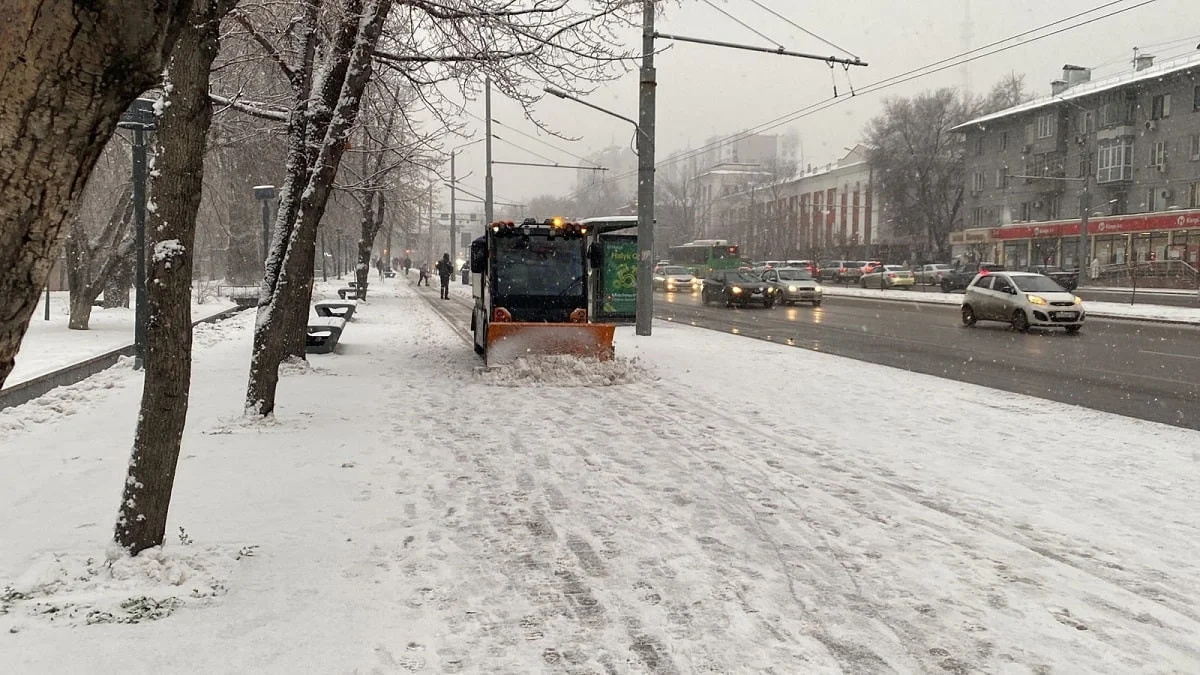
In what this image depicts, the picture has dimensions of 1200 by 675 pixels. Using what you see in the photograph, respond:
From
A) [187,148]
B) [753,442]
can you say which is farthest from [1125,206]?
[187,148]

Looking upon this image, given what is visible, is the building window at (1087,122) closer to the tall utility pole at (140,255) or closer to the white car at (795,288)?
the white car at (795,288)

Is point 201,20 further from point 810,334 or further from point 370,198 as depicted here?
point 370,198

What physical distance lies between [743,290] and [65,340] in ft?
76.4

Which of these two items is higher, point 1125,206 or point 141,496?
point 1125,206

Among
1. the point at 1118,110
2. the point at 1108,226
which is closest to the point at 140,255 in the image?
the point at 1108,226

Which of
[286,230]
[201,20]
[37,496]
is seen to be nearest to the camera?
[201,20]

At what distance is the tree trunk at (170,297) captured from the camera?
4.56 m

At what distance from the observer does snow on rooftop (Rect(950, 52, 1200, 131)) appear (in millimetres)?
50406

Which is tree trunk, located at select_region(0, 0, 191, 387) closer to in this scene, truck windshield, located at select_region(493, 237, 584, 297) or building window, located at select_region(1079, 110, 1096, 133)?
truck windshield, located at select_region(493, 237, 584, 297)

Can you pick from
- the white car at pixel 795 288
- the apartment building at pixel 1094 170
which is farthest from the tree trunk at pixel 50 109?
the apartment building at pixel 1094 170

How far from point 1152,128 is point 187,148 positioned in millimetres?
62640

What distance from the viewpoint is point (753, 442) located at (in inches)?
323

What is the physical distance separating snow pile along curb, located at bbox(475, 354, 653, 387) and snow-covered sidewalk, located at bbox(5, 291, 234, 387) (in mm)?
5683

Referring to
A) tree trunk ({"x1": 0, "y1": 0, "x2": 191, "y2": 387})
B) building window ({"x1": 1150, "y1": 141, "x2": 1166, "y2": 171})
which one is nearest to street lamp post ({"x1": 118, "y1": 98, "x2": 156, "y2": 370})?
tree trunk ({"x1": 0, "y1": 0, "x2": 191, "y2": 387})
